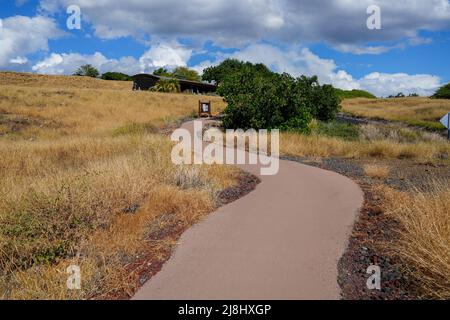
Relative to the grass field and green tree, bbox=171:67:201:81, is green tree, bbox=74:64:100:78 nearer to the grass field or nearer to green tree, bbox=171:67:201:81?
green tree, bbox=171:67:201:81

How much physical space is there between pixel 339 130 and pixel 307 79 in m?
7.02

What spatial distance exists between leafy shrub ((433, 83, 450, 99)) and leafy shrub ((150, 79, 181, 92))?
48566 mm

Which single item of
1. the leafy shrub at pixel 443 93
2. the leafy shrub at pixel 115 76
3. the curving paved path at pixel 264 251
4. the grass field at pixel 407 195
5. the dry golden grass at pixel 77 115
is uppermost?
the leafy shrub at pixel 115 76

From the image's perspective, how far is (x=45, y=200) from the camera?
5684 millimetres

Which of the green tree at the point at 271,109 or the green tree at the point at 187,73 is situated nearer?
the green tree at the point at 271,109

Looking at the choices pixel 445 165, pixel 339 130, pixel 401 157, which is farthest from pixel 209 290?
pixel 339 130

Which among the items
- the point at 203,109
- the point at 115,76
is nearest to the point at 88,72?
the point at 115,76

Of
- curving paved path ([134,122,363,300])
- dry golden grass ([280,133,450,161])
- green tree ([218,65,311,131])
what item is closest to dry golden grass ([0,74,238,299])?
curving paved path ([134,122,363,300])

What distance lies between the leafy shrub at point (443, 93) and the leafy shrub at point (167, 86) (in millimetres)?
48566

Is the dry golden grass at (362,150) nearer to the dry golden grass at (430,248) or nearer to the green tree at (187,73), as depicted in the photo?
the dry golden grass at (430,248)

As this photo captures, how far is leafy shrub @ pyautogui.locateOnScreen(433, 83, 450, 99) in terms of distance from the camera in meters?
72.0

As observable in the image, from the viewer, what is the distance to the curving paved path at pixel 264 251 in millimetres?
4109

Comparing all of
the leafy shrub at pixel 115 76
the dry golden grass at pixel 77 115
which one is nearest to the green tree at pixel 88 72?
the leafy shrub at pixel 115 76
